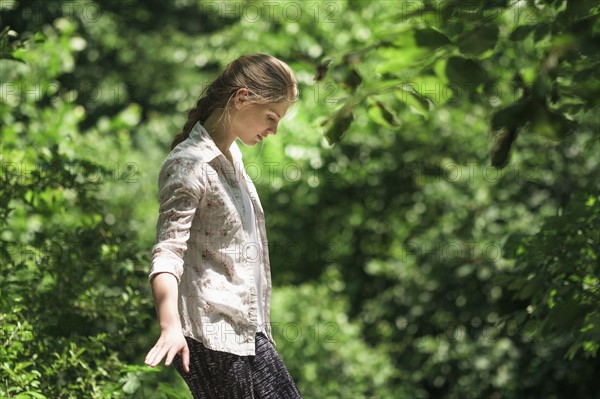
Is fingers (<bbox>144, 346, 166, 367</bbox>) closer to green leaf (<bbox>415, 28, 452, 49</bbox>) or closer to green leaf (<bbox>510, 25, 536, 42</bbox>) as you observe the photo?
green leaf (<bbox>415, 28, 452, 49</bbox>)

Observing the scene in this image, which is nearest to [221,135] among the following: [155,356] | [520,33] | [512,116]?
[155,356]

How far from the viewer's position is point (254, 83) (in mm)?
2225

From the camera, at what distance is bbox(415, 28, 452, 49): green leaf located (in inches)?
56.0

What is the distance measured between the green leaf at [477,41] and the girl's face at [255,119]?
0.90 meters

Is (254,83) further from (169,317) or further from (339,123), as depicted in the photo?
(169,317)

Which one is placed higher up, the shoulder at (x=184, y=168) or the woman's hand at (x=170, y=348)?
the shoulder at (x=184, y=168)

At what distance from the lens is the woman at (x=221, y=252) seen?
2.04m

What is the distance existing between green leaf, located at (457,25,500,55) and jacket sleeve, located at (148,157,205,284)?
2.85 ft

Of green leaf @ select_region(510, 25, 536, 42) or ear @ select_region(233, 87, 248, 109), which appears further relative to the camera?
ear @ select_region(233, 87, 248, 109)

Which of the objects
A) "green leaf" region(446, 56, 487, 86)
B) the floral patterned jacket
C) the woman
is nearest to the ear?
the woman

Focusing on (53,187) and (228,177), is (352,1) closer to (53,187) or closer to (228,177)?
(53,187)

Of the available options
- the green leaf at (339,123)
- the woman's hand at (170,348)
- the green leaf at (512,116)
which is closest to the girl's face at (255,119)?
the green leaf at (339,123)

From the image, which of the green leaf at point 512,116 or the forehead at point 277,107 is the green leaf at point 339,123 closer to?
the forehead at point 277,107

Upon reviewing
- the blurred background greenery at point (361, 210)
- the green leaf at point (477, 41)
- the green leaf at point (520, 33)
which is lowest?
the blurred background greenery at point (361, 210)
